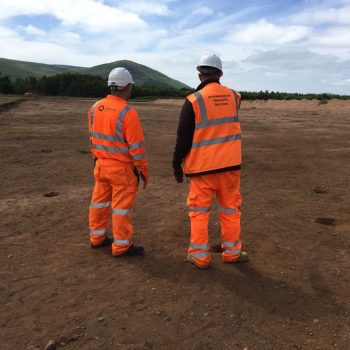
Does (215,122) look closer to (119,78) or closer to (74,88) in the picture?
(119,78)

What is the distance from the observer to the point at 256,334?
3195mm

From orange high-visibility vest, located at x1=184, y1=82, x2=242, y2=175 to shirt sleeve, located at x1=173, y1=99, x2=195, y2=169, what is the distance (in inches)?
2.0

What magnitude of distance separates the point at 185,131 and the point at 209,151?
1.04ft

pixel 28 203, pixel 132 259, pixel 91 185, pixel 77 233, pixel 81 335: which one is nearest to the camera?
pixel 81 335

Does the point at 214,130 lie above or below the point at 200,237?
above

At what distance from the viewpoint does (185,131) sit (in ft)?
13.4

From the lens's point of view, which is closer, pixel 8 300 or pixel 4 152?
pixel 8 300

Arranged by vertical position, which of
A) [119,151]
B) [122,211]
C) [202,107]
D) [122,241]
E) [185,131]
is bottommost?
[122,241]

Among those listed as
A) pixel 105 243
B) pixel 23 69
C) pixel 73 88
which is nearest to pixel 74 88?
pixel 73 88

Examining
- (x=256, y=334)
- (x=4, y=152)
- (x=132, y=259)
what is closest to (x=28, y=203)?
(x=132, y=259)

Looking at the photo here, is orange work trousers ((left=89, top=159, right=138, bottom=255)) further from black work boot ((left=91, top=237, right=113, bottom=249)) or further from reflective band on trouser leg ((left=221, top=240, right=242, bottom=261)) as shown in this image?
reflective band on trouser leg ((left=221, top=240, right=242, bottom=261))

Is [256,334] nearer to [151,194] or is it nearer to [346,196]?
[151,194]

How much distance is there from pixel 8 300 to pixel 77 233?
170 centimetres

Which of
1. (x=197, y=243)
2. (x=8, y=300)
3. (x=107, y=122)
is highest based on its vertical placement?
(x=107, y=122)
